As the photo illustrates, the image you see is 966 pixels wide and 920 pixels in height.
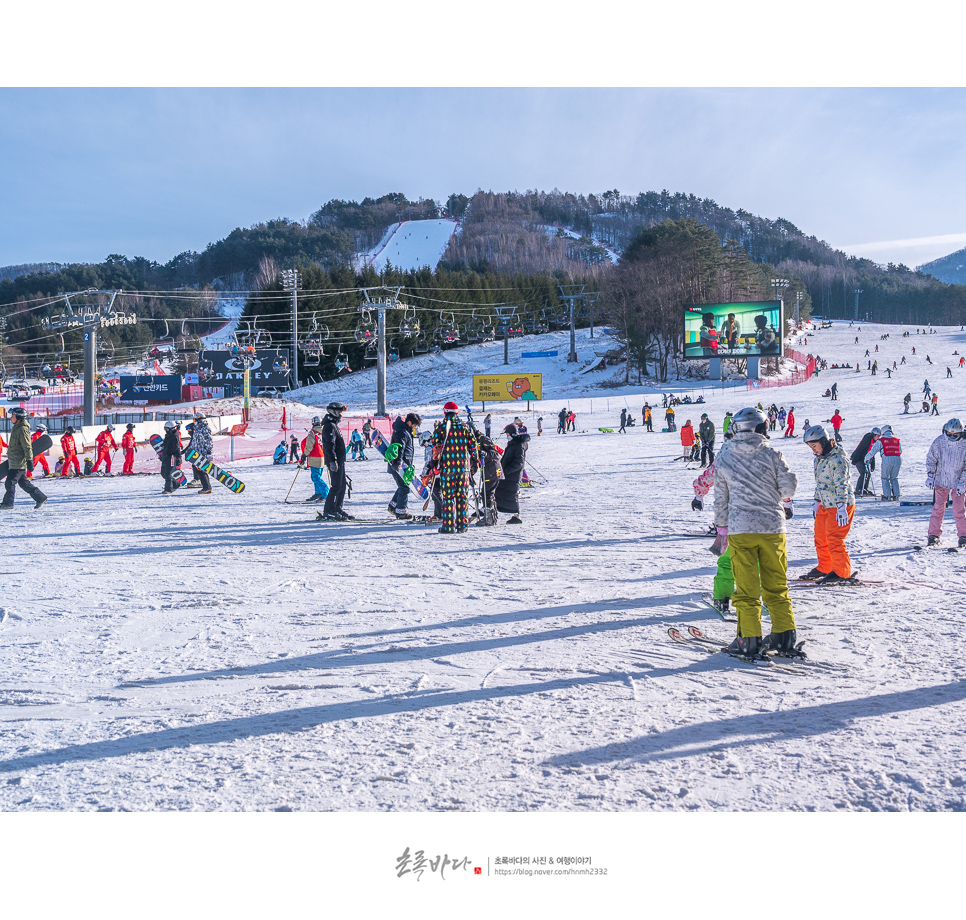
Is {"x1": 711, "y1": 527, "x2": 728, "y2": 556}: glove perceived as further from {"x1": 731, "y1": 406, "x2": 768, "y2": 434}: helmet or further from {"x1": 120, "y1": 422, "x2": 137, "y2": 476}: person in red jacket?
{"x1": 120, "y1": 422, "x2": 137, "y2": 476}: person in red jacket

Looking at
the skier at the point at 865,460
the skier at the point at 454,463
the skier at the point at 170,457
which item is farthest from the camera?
the skier at the point at 170,457

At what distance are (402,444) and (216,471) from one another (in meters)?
4.32

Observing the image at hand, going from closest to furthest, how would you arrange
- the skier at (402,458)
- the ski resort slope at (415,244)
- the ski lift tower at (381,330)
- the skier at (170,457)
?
the skier at (402,458)
the skier at (170,457)
the ski lift tower at (381,330)
the ski resort slope at (415,244)

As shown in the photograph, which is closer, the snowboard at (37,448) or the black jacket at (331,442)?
the black jacket at (331,442)

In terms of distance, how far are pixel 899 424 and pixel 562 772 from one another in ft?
88.6

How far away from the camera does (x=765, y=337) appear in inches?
1841

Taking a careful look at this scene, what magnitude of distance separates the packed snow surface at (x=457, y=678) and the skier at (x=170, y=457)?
404 centimetres

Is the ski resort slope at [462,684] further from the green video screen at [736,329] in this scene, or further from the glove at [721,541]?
the green video screen at [736,329]

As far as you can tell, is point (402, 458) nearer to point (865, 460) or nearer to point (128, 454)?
point (865, 460)

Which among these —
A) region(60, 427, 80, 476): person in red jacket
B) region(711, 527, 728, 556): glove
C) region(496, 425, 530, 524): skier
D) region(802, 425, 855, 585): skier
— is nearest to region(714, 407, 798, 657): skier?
region(711, 527, 728, 556): glove

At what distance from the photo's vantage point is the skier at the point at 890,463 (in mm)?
10711

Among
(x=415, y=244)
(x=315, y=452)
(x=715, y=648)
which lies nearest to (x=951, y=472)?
(x=715, y=648)

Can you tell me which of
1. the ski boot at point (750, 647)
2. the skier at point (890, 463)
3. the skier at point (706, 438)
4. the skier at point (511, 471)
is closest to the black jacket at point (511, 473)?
the skier at point (511, 471)

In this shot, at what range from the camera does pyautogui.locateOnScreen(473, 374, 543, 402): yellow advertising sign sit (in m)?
39.2
